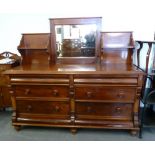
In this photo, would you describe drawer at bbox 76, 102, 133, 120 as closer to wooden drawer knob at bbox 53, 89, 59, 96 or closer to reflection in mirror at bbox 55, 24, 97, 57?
wooden drawer knob at bbox 53, 89, 59, 96

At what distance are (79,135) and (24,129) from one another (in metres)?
0.74

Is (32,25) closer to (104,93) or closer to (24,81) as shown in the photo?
(24,81)

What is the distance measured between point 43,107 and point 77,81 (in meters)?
0.56

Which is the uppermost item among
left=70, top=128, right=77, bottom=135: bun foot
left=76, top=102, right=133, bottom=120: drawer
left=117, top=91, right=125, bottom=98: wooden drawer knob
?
left=117, top=91, right=125, bottom=98: wooden drawer knob

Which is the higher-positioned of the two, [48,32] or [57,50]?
[48,32]

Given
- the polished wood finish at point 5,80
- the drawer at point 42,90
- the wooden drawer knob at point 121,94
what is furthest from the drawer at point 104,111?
the polished wood finish at point 5,80

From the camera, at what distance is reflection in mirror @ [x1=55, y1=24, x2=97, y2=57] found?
235cm

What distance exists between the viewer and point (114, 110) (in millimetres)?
2064

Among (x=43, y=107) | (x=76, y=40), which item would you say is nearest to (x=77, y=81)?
(x=43, y=107)

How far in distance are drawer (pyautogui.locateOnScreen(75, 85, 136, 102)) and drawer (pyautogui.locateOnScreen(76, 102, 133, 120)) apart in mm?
83

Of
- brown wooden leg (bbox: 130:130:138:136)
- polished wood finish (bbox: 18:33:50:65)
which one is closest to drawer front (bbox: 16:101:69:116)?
polished wood finish (bbox: 18:33:50:65)

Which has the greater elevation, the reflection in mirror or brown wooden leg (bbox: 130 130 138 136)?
the reflection in mirror

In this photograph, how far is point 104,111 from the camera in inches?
81.9
